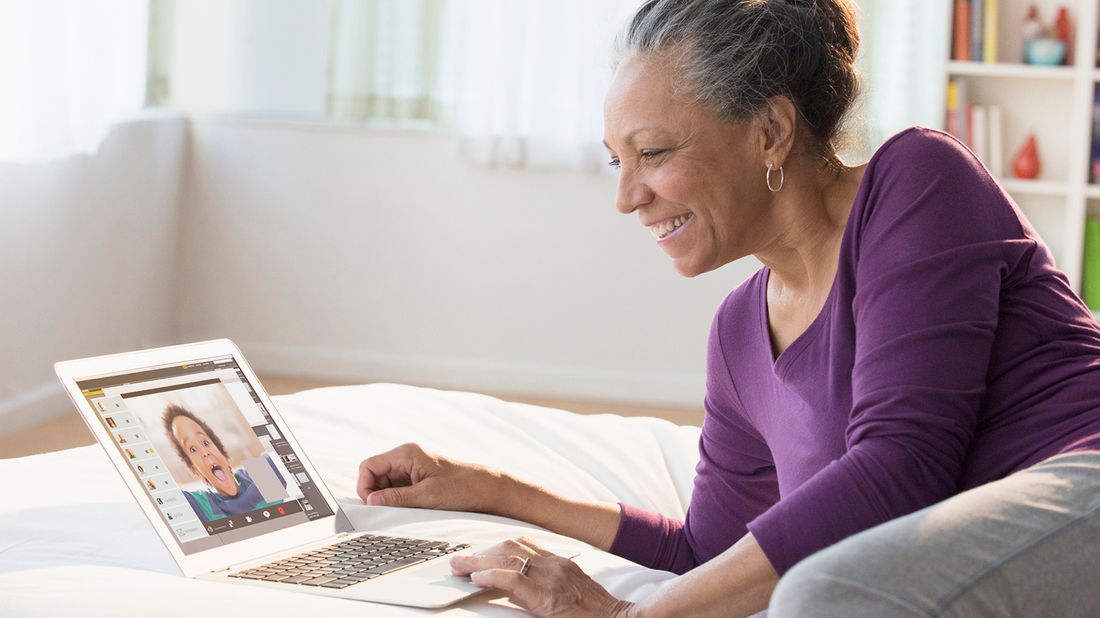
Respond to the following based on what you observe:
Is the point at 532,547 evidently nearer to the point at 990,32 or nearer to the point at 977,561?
the point at 977,561

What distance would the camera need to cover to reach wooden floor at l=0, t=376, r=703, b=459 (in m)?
3.55

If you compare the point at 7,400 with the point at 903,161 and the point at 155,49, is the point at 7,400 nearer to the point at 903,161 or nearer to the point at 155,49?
the point at 155,49

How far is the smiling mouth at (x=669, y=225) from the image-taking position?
1409 millimetres

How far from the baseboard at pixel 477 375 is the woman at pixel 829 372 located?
2929 millimetres

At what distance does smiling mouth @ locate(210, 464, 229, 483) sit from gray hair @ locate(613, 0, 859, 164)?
0.62 metres

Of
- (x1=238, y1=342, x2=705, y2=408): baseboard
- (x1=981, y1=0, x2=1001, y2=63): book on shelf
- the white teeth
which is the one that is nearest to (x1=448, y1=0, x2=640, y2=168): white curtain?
(x1=238, y1=342, x2=705, y2=408): baseboard

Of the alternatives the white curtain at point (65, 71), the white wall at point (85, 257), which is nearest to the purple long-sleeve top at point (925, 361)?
the white curtain at point (65, 71)

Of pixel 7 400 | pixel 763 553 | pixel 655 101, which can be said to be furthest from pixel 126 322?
pixel 763 553

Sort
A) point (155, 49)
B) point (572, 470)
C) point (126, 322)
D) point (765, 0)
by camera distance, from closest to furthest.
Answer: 1. point (765, 0)
2. point (572, 470)
3. point (126, 322)
4. point (155, 49)

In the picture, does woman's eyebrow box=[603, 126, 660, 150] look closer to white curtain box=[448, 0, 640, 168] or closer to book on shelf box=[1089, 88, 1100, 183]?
white curtain box=[448, 0, 640, 168]

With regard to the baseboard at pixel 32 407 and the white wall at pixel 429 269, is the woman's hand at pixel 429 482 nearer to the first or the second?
the baseboard at pixel 32 407

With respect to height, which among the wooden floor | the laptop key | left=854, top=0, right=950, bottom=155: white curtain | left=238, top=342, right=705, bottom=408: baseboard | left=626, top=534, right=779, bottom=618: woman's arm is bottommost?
the wooden floor

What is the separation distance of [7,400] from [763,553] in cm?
303

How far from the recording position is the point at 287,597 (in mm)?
1160
